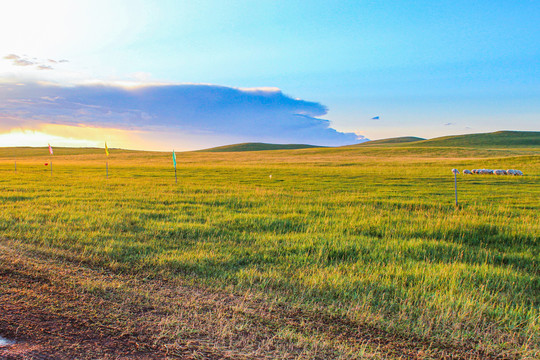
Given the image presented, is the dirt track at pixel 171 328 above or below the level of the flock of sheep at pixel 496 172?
below

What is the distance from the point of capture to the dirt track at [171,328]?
3633 millimetres

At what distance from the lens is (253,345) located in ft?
12.3

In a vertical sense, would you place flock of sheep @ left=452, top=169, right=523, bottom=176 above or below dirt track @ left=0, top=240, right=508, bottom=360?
above

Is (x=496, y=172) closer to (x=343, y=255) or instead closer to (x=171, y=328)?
(x=343, y=255)

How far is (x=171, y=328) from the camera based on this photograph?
410cm

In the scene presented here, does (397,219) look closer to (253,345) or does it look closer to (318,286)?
(318,286)

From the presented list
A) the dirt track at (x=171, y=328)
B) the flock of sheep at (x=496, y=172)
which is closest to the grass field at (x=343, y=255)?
the dirt track at (x=171, y=328)

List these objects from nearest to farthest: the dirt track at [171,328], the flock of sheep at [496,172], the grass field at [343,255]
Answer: the dirt track at [171,328] < the grass field at [343,255] < the flock of sheep at [496,172]

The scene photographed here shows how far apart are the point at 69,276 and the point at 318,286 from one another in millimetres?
4125

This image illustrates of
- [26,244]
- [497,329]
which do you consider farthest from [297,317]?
[26,244]

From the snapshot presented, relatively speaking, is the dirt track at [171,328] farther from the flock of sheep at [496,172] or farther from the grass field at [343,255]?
the flock of sheep at [496,172]

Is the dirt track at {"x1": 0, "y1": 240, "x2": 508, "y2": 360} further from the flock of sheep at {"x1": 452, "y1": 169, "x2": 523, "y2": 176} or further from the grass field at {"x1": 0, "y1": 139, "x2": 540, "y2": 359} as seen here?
the flock of sheep at {"x1": 452, "y1": 169, "x2": 523, "y2": 176}

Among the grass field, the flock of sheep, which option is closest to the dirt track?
the grass field

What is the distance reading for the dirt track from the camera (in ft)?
11.9
